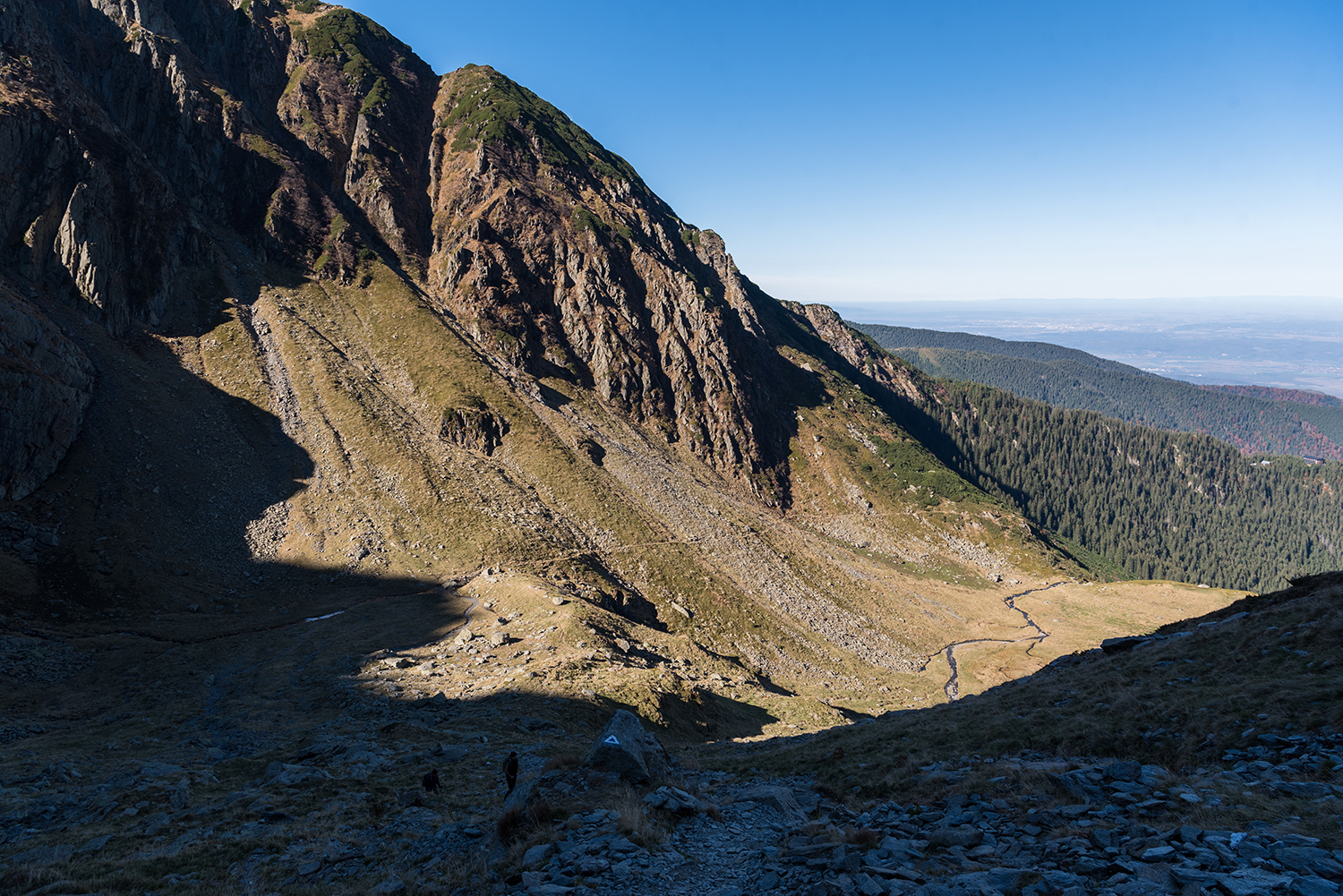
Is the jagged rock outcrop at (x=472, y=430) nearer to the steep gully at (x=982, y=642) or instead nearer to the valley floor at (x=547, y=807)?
the valley floor at (x=547, y=807)

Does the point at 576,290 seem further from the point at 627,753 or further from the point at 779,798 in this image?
the point at 779,798

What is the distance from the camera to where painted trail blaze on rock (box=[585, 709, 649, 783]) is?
1828cm

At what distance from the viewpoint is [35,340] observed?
55.5m

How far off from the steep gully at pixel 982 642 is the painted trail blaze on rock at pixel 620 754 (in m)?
59.5

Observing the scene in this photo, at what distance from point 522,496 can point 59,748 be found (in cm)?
4965

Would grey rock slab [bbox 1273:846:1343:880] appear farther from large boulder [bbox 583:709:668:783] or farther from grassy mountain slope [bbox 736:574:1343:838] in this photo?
large boulder [bbox 583:709:668:783]

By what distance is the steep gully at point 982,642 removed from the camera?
229 ft

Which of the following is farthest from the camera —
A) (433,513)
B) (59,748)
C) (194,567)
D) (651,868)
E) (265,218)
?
(265,218)

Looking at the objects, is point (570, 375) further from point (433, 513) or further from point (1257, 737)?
point (1257, 737)

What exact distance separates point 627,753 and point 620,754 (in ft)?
0.65

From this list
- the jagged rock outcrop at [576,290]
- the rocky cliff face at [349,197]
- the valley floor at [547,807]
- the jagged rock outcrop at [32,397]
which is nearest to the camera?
the valley floor at [547,807]

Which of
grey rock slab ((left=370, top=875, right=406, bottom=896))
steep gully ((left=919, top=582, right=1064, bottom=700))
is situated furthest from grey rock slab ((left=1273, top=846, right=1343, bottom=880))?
steep gully ((left=919, top=582, right=1064, bottom=700))

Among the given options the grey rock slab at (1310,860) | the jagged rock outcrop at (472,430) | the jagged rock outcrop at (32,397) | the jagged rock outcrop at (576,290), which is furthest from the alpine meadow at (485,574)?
the jagged rock outcrop at (576,290)

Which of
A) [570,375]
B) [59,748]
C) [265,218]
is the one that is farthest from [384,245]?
[59,748]
